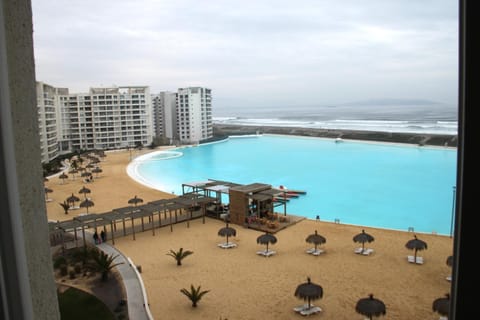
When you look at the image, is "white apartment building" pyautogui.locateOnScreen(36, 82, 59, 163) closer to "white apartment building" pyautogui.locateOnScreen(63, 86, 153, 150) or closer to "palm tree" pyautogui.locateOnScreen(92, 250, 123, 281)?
"white apartment building" pyautogui.locateOnScreen(63, 86, 153, 150)

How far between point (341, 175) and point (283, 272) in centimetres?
1680

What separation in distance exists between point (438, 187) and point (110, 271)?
62.6ft

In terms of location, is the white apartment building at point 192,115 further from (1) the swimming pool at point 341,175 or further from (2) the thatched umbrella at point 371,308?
(2) the thatched umbrella at point 371,308

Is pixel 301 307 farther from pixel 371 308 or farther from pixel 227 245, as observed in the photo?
pixel 227 245

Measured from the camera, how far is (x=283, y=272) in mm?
10164

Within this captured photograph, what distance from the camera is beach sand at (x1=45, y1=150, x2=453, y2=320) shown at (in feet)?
27.0

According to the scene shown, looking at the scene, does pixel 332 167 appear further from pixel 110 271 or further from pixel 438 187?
pixel 110 271

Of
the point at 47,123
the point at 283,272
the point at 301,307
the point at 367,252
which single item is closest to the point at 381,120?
the point at 47,123

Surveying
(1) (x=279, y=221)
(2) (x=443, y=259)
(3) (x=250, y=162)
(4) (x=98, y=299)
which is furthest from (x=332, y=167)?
(4) (x=98, y=299)

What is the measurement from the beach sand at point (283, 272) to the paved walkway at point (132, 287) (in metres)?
0.39

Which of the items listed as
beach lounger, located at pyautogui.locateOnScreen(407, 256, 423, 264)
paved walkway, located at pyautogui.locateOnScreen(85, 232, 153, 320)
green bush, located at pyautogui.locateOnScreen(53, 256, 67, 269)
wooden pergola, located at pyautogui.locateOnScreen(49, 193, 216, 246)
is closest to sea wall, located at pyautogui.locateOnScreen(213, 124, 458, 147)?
beach lounger, located at pyautogui.locateOnScreen(407, 256, 423, 264)

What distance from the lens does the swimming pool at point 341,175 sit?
17.7 meters

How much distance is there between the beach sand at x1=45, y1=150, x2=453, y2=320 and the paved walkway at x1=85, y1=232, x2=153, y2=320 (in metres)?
0.39

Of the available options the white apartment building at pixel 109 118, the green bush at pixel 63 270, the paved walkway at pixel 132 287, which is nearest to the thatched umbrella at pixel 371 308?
the paved walkway at pixel 132 287
